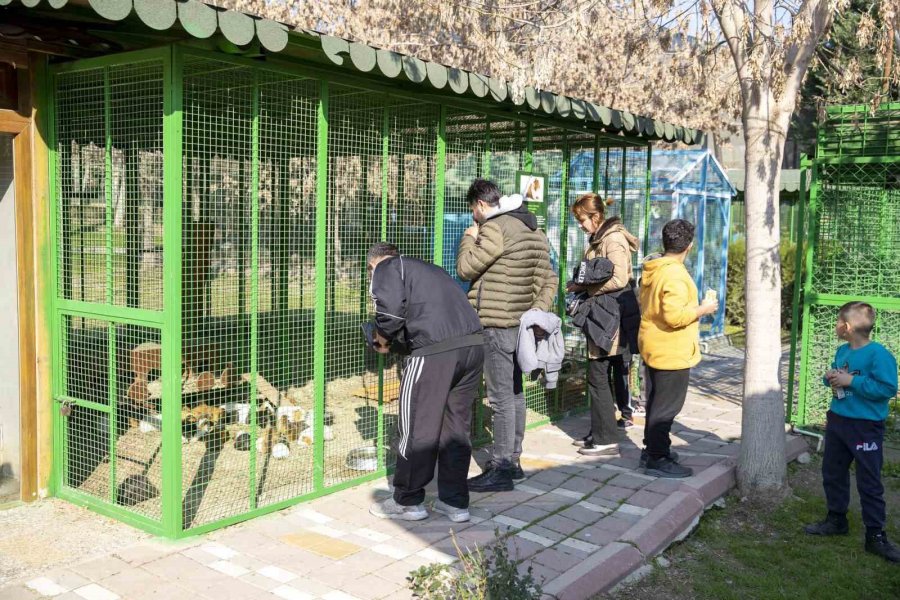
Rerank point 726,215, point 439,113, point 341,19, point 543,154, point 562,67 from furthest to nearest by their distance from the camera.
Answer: point 726,215 < point 562,67 < point 341,19 < point 543,154 < point 439,113

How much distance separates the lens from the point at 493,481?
5551 millimetres

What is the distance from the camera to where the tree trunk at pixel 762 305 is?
17.8ft

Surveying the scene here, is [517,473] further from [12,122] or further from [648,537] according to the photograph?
[12,122]

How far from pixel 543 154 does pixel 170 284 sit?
4.26 metres

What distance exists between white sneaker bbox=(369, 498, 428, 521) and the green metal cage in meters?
0.49

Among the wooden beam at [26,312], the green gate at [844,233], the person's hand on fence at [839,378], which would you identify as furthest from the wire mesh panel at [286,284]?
the green gate at [844,233]

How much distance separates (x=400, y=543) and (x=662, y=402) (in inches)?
85.6

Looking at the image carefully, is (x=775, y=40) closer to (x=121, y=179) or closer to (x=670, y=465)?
(x=670, y=465)

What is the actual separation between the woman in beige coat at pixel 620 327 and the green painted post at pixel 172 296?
326 centimetres

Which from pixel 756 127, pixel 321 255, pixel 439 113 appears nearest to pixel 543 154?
pixel 439 113

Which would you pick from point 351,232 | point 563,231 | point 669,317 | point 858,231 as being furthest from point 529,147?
point 858,231

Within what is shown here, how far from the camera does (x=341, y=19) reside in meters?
11.6

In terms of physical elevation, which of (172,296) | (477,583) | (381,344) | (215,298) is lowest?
(477,583)

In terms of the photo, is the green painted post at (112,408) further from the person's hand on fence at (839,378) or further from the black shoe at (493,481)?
the person's hand on fence at (839,378)
